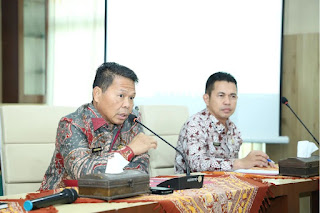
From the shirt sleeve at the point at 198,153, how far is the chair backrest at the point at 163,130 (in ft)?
0.50

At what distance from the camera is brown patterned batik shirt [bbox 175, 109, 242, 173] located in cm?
278

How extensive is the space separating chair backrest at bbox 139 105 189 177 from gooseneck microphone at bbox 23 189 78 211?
1389 millimetres

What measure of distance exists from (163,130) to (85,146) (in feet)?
3.25

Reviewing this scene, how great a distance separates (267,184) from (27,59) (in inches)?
149

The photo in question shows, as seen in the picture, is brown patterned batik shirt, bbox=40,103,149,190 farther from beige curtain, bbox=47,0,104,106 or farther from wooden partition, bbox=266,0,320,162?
beige curtain, bbox=47,0,104,106

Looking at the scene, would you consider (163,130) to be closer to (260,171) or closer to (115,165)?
(260,171)

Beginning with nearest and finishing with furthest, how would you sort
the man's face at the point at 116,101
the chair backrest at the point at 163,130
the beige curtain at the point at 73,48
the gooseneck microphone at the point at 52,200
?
1. the gooseneck microphone at the point at 52,200
2. the man's face at the point at 116,101
3. the chair backrest at the point at 163,130
4. the beige curtain at the point at 73,48

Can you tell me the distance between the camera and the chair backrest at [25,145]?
8.05 ft

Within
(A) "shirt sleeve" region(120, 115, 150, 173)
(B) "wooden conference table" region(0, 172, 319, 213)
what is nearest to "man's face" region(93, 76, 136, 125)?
(A) "shirt sleeve" region(120, 115, 150, 173)

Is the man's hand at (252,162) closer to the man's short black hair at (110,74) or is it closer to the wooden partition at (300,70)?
the man's short black hair at (110,74)

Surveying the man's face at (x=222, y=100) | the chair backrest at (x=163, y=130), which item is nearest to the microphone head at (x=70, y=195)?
the chair backrest at (x=163, y=130)

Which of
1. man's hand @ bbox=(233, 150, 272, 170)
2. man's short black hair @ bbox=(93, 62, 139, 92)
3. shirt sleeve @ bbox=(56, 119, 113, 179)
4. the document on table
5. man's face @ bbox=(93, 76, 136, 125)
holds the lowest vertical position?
the document on table

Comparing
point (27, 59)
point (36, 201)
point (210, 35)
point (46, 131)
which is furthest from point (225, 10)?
point (36, 201)

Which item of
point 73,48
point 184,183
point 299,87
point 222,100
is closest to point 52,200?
point 184,183
